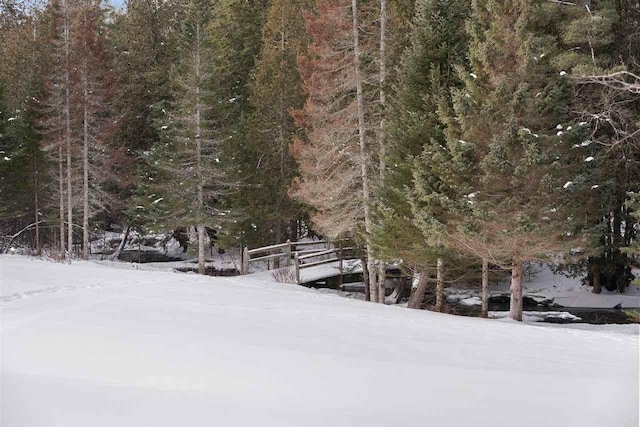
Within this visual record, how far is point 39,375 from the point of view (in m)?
4.08

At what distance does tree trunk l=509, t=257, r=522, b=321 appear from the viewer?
42.0 feet

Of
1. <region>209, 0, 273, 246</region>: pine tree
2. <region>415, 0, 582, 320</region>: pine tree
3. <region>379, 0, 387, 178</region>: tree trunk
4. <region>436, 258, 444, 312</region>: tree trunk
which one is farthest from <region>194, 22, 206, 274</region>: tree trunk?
<region>415, 0, 582, 320</region>: pine tree

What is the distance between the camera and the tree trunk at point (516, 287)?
12.8 metres

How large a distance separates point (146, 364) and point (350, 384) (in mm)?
1698

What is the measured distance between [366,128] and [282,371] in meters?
12.8

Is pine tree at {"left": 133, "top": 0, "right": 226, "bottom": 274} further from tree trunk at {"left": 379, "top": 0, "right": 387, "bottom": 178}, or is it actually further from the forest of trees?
tree trunk at {"left": 379, "top": 0, "right": 387, "bottom": 178}

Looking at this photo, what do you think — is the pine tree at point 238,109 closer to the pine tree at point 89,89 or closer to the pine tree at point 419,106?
the pine tree at point 89,89

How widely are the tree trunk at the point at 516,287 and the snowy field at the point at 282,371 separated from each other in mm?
4984

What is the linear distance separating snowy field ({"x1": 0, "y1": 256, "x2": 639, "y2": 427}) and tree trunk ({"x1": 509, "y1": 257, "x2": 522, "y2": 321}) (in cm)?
498

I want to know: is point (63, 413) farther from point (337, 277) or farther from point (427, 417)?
point (337, 277)

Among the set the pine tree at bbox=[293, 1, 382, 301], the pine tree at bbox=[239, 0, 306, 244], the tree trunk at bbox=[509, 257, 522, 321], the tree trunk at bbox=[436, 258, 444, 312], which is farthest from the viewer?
the pine tree at bbox=[239, 0, 306, 244]

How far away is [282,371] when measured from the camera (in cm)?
455

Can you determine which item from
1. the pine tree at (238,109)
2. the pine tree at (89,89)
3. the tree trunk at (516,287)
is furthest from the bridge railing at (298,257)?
the tree trunk at (516,287)

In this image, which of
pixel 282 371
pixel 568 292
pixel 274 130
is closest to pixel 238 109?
pixel 274 130
